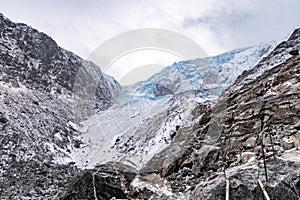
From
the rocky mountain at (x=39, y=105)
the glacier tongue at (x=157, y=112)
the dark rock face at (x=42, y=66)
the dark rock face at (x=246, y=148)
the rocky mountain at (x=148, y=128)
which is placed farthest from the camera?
the dark rock face at (x=42, y=66)

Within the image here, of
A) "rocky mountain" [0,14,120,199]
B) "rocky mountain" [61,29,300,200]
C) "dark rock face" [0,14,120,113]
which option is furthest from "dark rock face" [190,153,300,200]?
"dark rock face" [0,14,120,113]

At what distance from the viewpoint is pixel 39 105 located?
35781 millimetres

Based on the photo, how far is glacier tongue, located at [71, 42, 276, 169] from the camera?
23859mm

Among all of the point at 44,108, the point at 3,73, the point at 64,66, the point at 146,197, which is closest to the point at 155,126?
the point at 44,108

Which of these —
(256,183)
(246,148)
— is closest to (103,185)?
(246,148)

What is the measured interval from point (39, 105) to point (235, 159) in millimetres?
31803

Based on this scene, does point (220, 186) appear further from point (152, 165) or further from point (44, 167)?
point (44, 167)

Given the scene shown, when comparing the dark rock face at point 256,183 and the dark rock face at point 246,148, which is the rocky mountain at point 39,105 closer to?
the dark rock face at point 246,148

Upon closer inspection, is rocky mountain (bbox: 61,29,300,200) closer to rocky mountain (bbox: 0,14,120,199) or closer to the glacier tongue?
the glacier tongue

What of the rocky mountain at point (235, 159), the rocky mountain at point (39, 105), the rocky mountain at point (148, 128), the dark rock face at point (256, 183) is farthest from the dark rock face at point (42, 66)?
the dark rock face at point (256, 183)

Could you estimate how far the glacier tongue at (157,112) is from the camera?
78.3 ft

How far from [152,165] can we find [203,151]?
4071 mm

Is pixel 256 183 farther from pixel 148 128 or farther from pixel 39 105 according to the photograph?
pixel 39 105

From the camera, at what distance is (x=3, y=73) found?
3741cm
